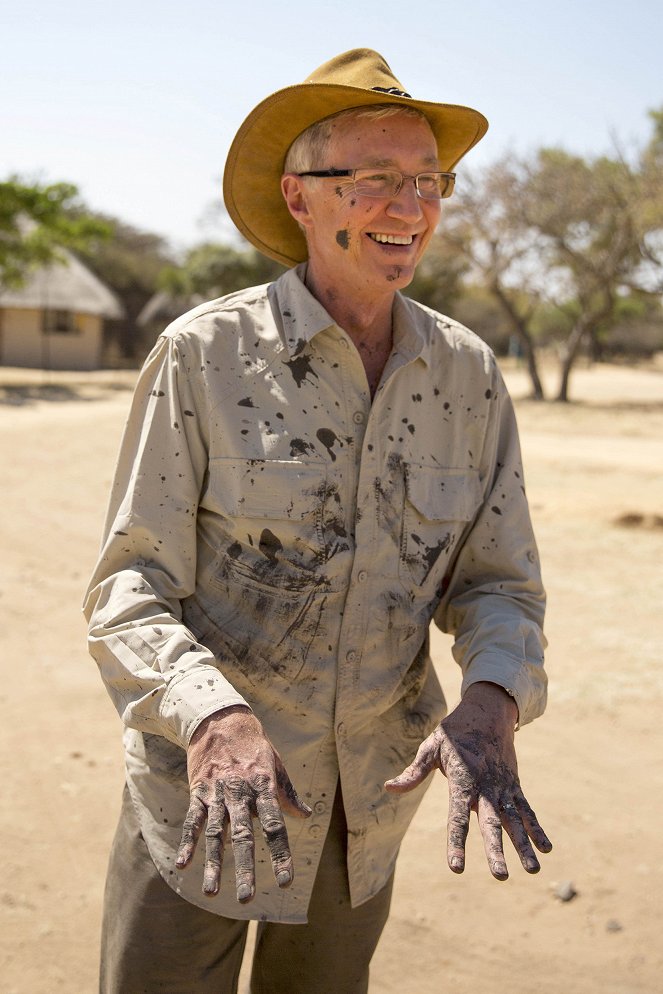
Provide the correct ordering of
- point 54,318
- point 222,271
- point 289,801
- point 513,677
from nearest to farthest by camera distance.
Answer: point 289,801, point 513,677, point 54,318, point 222,271

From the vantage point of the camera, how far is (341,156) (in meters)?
1.90

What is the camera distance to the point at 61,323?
32.6m

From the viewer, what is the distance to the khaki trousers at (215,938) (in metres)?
1.80

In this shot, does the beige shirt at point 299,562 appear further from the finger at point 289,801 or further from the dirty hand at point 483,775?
the finger at point 289,801

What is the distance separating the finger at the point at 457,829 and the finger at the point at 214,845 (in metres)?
0.32

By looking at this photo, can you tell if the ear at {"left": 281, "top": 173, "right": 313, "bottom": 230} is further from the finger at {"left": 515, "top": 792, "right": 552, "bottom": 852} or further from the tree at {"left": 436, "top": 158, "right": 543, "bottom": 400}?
the tree at {"left": 436, "top": 158, "right": 543, "bottom": 400}

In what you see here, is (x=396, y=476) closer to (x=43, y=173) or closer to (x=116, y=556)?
(x=116, y=556)

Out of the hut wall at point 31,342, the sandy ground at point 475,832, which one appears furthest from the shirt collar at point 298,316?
the hut wall at point 31,342

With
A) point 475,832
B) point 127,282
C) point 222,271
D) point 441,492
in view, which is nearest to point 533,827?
point 441,492

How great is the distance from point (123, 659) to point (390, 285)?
0.86 m

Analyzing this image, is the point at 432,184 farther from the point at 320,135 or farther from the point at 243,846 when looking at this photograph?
the point at 243,846

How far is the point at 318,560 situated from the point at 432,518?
255 millimetres

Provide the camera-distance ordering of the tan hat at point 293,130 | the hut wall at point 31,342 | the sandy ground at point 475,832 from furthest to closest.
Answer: the hut wall at point 31,342, the sandy ground at point 475,832, the tan hat at point 293,130

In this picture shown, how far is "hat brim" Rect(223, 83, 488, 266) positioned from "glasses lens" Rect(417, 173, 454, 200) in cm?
13
